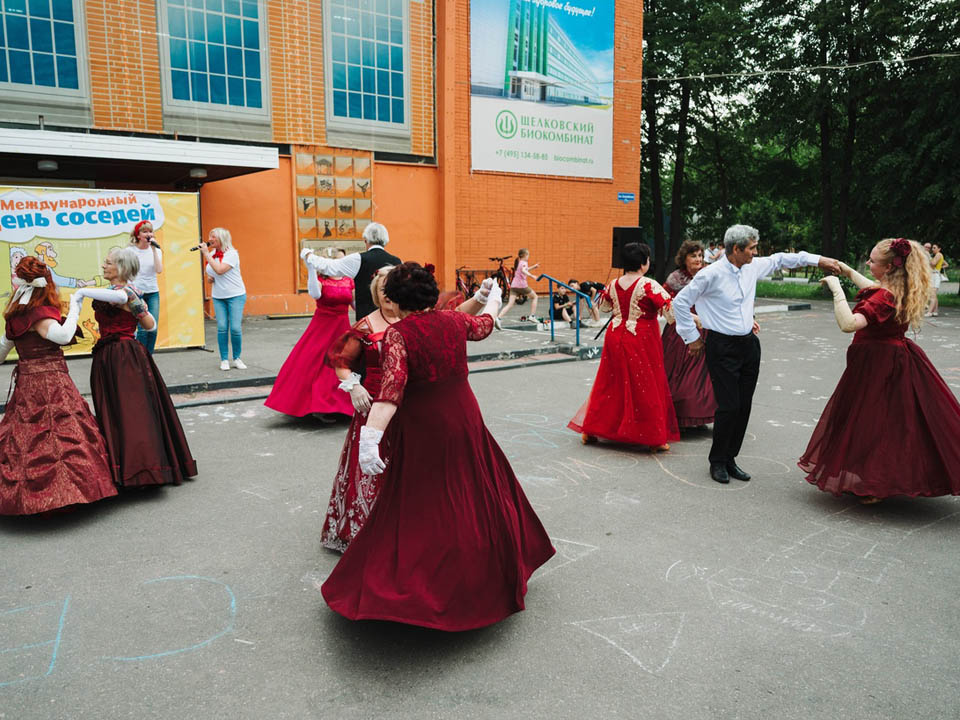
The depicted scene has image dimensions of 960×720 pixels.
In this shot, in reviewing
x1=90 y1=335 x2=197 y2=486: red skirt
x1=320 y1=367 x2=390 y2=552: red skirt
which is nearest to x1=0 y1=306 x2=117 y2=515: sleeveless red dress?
x1=90 y1=335 x2=197 y2=486: red skirt

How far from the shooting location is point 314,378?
24.1ft

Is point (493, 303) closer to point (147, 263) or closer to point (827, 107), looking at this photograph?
point (147, 263)

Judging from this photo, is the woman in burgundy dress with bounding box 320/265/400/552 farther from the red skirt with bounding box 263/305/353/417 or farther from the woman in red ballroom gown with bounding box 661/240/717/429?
the woman in red ballroom gown with bounding box 661/240/717/429

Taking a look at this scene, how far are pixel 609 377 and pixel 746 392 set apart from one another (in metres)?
1.37

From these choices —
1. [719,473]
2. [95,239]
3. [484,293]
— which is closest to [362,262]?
[484,293]

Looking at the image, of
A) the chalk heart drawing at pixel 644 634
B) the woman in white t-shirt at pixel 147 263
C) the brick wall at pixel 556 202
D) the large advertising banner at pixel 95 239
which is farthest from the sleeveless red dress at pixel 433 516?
the brick wall at pixel 556 202

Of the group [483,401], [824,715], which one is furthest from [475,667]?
[483,401]

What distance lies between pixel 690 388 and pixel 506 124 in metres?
14.1

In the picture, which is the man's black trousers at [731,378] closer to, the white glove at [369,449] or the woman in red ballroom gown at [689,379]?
the woman in red ballroom gown at [689,379]

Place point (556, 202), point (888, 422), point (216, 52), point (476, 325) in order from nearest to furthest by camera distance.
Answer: point (476, 325), point (888, 422), point (216, 52), point (556, 202)

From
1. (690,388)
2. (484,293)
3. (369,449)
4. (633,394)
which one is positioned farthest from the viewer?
(690,388)

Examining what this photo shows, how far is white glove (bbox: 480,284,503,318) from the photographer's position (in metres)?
3.68

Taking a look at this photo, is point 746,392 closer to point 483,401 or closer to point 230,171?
point 483,401

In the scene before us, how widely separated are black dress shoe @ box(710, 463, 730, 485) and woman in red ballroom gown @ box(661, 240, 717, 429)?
1.31 meters
